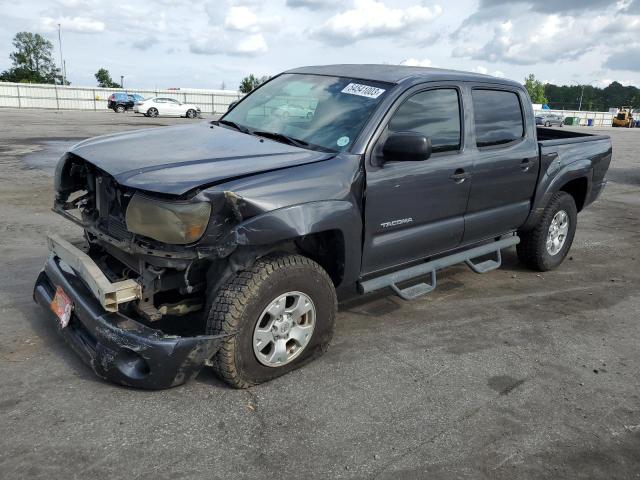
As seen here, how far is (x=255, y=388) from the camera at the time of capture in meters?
3.30

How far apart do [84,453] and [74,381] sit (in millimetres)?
731

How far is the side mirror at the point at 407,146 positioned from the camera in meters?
3.46

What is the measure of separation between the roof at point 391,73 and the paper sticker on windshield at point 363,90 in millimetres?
100

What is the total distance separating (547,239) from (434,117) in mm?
2398

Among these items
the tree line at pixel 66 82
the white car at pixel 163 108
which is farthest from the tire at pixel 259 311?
the tree line at pixel 66 82

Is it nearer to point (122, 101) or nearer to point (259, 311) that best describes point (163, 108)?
point (122, 101)

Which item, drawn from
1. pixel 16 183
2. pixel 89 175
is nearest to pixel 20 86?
pixel 16 183

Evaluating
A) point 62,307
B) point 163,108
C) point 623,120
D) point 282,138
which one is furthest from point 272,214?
point 623,120

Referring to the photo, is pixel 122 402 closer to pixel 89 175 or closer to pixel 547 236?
pixel 89 175

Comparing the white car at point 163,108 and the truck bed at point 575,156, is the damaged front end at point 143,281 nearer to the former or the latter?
the truck bed at point 575,156

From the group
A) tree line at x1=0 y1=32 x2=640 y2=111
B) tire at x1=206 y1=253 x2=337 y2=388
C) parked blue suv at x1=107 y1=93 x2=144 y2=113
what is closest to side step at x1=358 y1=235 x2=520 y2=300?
tire at x1=206 y1=253 x2=337 y2=388

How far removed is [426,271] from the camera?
14.0 ft

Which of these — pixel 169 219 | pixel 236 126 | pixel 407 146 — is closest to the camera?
pixel 169 219

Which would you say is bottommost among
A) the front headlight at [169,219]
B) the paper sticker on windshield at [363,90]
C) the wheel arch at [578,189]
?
the wheel arch at [578,189]
